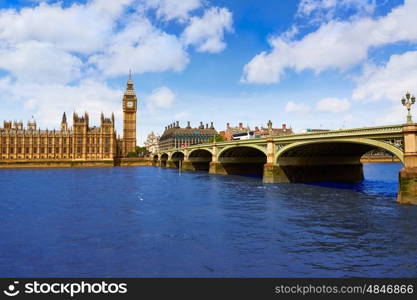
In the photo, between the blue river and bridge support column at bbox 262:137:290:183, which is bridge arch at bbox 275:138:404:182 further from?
the blue river

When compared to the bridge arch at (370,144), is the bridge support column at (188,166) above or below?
below

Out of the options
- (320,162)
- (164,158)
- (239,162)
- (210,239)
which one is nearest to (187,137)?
(164,158)

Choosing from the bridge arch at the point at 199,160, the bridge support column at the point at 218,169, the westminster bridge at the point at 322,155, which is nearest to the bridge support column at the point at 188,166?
the bridge arch at the point at 199,160

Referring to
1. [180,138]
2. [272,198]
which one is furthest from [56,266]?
[180,138]

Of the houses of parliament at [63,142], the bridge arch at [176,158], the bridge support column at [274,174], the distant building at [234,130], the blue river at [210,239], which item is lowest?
the blue river at [210,239]

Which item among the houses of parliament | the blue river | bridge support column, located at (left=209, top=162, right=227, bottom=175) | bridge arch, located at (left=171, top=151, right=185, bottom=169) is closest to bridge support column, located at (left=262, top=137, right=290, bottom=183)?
the blue river

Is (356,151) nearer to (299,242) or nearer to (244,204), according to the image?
(244,204)

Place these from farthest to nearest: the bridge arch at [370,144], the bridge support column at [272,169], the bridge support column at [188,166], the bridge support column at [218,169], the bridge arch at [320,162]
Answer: the bridge support column at [188,166], the bridge support column at [218,169], the bridge support column at [272,169], the bridge arch at [320,162], the bridge arch at [370,144]

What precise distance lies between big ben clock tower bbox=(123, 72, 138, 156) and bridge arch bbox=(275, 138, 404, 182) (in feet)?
447

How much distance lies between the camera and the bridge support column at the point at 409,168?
86.4 feet

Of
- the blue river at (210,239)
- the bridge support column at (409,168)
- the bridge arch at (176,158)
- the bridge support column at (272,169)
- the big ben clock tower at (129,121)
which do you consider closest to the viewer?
the blue river at (210,239)

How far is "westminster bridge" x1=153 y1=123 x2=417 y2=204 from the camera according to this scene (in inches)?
1062

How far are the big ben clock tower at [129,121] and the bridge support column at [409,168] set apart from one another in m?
160

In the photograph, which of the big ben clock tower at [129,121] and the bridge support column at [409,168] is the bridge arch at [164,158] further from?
the bridge support column at [409,168]
